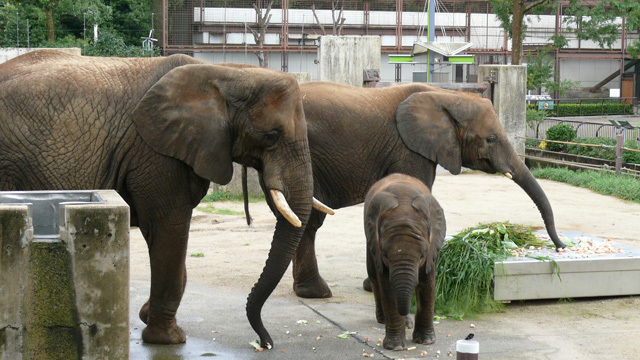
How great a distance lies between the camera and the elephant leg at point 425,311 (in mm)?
7227

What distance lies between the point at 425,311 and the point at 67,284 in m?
3.26

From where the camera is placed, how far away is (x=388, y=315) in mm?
7062

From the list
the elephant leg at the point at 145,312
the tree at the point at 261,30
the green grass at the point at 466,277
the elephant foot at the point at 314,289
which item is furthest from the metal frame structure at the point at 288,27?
the elephant leg at the point at 145,312

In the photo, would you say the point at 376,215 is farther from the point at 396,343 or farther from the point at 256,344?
the point at 256,344

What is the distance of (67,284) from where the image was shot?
5109 millimetres

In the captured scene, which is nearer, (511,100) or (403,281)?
(403,281)

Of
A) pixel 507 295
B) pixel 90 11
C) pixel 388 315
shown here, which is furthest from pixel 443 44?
pixel 388 315

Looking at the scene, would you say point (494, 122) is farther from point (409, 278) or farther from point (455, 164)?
point (409, 278)

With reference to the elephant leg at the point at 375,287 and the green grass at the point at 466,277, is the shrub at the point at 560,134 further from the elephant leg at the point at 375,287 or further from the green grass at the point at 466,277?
the elephant leg at the point at 375,287

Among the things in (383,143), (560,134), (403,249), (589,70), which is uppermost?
(589,70)

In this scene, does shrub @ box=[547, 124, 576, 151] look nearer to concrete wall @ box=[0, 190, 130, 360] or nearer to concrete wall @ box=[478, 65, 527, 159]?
concrete wall @ box=[478, 65, 527, 159]

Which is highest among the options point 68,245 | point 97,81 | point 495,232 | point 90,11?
point 90,11

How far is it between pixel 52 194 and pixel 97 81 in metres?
1.47

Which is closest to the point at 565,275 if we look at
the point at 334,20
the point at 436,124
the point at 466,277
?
the point at 466,277
